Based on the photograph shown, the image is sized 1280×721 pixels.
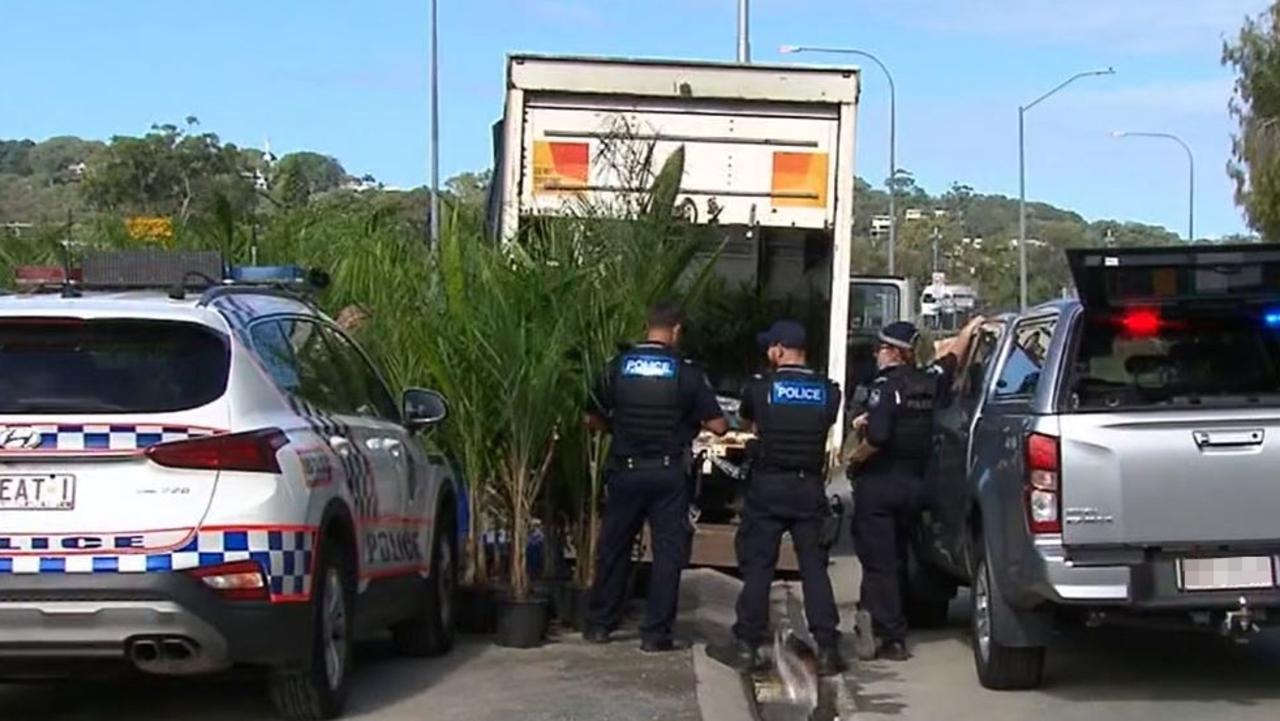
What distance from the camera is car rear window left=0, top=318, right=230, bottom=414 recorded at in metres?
6.96

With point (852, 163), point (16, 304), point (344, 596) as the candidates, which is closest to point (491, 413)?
point (344, 596)

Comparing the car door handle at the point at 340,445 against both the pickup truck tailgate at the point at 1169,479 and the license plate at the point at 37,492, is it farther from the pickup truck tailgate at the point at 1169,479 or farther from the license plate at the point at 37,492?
the pickup truck tailgate at the point at 1169,479

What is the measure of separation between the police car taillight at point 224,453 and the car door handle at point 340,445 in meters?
0.72

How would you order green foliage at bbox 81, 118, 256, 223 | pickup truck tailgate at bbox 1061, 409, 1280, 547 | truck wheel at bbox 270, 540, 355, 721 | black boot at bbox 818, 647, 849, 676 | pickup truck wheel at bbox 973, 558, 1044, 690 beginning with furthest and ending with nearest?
green foliage at bbox 81, 118, 256, 223, black boot at bbox 818, 647, 849, 676, pickup truck wheel at bbox 973, 558, 1044, 690, pickup truck tailgate at bbox 1061, 409, 1280, 547, truck wheel at bbox 270, 540, 355, 721

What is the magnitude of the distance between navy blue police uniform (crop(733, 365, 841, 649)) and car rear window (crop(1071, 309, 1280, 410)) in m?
1.30

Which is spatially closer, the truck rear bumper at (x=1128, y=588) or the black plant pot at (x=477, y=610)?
A: the truck rear bumper at (x=1128, y=588)

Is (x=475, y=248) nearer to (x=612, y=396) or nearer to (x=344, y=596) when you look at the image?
(x=612, y=396)

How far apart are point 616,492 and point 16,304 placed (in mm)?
3370

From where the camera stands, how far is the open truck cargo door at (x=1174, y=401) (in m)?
7.98

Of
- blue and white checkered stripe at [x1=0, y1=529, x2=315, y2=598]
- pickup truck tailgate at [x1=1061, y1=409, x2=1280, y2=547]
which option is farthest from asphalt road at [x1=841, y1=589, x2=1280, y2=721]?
blue and white checkered stripe at [x1=0, y1=529, x2=315, y2=598]

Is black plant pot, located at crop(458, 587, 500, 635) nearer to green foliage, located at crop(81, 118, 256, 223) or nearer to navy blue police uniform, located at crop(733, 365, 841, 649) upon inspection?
navy blue police uniform, located at crop(733, 365, 841, 649)

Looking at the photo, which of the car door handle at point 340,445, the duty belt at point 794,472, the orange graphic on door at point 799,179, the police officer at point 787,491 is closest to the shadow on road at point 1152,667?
the police officer at point 787,491

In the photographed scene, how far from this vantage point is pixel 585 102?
43.9ft

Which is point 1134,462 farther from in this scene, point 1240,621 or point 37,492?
point 37,492
